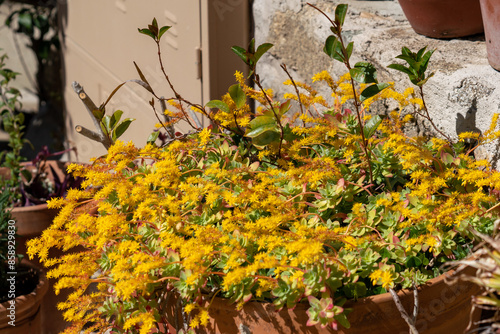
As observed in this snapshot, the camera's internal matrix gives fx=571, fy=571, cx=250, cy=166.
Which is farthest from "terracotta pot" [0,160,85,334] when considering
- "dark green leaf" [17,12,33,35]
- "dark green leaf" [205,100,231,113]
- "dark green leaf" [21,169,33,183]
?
"dark green leaf" [17,12,33,35]

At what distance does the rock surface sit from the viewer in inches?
61.7

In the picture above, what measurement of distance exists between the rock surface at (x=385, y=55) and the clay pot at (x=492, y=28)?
4cm

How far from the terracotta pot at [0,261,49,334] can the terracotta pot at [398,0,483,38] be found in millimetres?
1570

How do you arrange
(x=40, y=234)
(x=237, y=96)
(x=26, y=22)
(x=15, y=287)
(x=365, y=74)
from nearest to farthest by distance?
(x=365, y=74) < (x=237, y=96) < (x=15, y=287) < (x=40, y=234) < (x=26, y=22)

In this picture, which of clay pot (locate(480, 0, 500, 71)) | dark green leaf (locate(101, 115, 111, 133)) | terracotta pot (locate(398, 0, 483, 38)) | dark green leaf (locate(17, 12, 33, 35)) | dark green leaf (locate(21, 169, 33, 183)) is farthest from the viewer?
dark green leaf (locate(17, 12, 33, 35))

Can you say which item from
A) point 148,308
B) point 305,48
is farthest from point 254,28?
point 148,308

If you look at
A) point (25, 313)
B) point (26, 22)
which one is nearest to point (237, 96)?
point (25, 313)

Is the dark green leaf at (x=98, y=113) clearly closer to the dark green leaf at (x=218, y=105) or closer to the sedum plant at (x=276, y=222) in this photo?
the sedum plant at (x=276, y=222)

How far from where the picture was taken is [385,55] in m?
1.86

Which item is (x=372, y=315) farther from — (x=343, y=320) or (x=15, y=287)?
(x=15, y=287)

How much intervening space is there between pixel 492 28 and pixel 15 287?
1.73 m

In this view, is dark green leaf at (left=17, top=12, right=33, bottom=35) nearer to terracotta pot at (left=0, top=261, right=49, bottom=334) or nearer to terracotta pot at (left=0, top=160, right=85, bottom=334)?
terracotta pot at (left=0, top=160, right=85, bottom=334)

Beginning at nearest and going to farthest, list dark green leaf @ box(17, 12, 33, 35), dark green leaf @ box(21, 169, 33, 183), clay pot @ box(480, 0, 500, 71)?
clay pot @ box(480, 0, 500, 71), dark green leaf @ box(21, 169, 33, 183), dark green leaf @ box(17, 12, 33, 35)

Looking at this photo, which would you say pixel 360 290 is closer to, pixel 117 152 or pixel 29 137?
pixel 117 152
